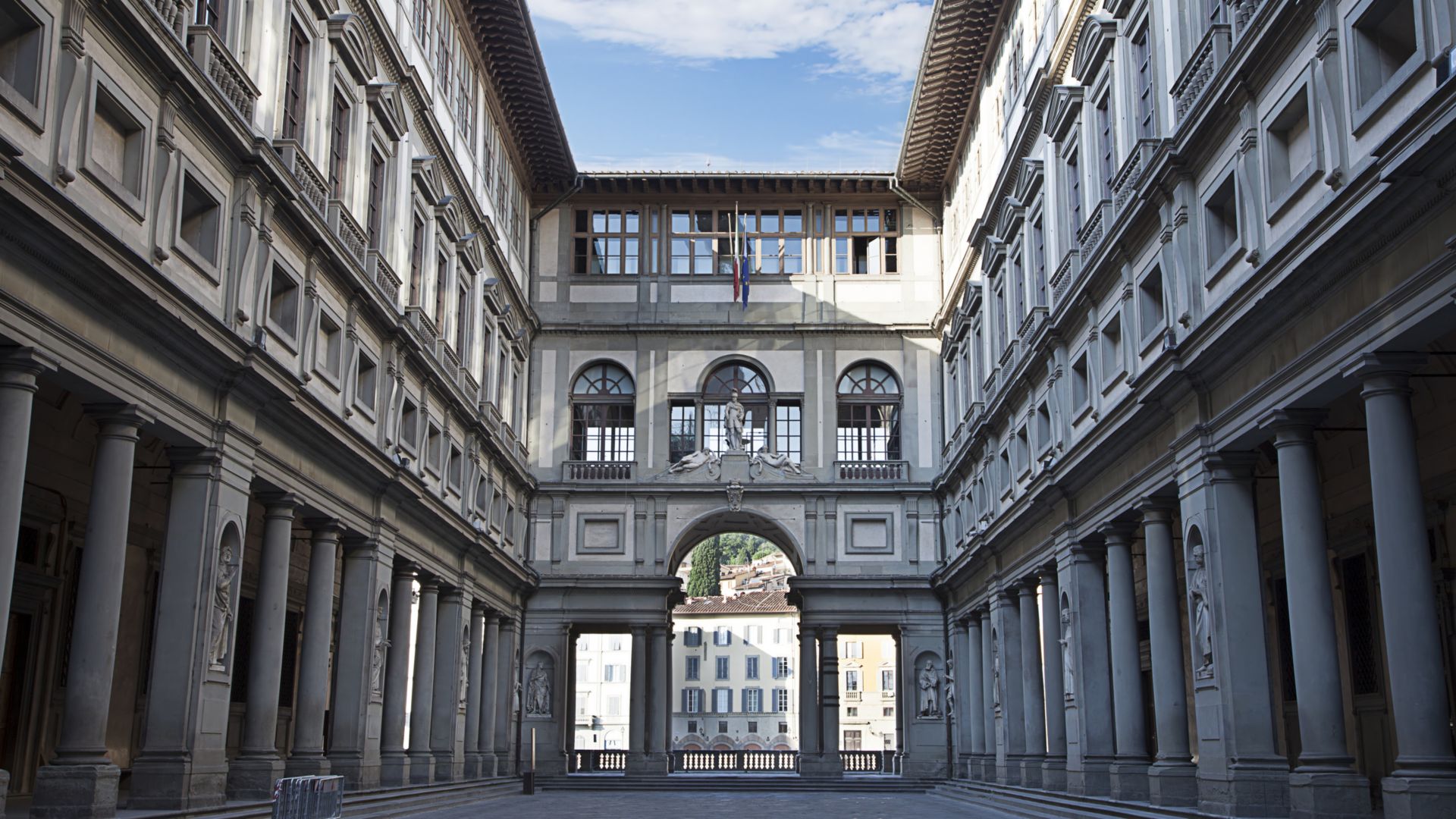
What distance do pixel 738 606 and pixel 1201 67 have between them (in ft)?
278

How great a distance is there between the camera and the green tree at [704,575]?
12050cm

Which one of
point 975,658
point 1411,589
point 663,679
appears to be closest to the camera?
point 1411,589

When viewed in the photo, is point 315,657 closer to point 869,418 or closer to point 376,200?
point 376,200

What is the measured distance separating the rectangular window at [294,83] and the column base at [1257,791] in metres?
19.3

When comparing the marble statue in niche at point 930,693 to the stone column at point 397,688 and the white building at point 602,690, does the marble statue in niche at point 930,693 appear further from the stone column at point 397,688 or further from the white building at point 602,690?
the white building at point 602,690

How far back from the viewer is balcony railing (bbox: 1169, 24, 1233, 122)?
21844 mm

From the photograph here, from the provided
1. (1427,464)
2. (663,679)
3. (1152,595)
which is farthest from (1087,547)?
(663,679)

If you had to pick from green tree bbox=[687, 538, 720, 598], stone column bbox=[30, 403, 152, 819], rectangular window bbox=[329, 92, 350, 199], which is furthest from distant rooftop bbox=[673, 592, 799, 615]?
stone column bbox=[30, 403, 152, 819]

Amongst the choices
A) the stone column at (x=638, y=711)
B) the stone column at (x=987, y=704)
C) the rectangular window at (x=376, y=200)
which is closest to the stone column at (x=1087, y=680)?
the stone column at (x=987, y=704)

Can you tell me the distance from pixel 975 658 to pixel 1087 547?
49.1 feet

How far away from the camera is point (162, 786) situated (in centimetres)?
2100

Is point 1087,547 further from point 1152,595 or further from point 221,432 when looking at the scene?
point 221,432

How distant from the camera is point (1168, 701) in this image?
25.5 m

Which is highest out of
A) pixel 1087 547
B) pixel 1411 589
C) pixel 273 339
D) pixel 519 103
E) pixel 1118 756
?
pixel 519 103
